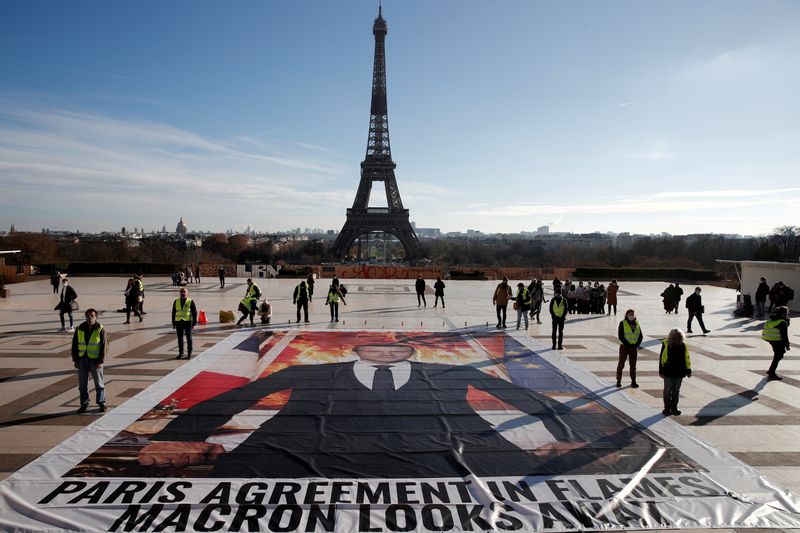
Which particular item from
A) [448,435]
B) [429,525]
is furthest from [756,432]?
[429,525]

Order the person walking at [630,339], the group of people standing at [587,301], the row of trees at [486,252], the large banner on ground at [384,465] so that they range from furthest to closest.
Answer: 1. the row of trees at [486,252]
2. the group of people standing at [587,301]
3. the person walking at [630,339]
4. the large banner on ground at [384,465]

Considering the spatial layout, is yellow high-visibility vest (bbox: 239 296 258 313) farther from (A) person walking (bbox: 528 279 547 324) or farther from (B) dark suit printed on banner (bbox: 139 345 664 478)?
(A) person walking (bbox: 528 279 547 324)

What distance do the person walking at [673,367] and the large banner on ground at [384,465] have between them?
47 cm

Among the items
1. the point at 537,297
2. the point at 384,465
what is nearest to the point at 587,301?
the point at 537,297

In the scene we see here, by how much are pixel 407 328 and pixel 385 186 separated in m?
53.5

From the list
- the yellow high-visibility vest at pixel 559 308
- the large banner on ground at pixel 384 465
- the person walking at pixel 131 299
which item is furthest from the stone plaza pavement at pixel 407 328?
the yellow high-visibility vest at pixel 559 308

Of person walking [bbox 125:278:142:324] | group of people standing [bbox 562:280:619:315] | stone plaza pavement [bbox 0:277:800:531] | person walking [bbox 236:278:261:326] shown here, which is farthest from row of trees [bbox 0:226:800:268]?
group of people standing [bbox 562:280:619:315]

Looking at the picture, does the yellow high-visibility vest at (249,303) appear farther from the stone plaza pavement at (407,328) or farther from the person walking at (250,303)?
the stone plaza pavement at (407,328)

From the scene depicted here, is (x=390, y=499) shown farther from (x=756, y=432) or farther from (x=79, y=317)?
(x=79, y=317)

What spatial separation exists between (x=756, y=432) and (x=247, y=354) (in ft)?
30.5

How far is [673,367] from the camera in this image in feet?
24.7

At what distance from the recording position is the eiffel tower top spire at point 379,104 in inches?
2412

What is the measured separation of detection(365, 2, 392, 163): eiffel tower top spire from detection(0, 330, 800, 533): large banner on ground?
58574 mm

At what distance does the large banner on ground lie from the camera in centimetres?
478
